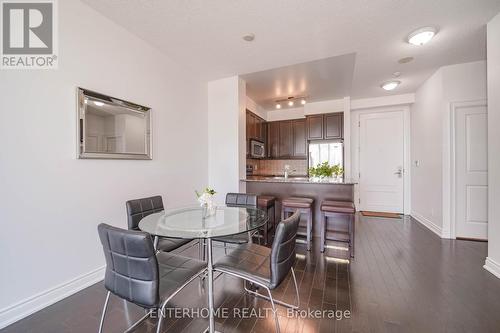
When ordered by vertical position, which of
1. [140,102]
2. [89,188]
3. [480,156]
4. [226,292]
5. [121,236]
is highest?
[140,102]

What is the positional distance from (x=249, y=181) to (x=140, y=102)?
2127 millimetres

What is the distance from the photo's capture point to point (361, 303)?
72.1 inches

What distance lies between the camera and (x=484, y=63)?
3252 mm

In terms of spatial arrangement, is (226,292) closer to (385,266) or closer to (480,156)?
(385,266)

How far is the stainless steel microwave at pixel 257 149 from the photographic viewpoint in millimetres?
5004

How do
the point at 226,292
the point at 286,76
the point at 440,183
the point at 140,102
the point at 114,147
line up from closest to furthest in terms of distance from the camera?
the point at 226,292 → the point at 114,147 → the point at 140,102 → the point at 440,183 → the point at 286,76

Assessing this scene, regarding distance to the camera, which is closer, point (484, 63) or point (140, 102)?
point (140, 102)

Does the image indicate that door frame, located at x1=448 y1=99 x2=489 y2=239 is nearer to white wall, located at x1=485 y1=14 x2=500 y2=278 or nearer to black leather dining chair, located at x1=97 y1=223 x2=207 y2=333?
white wall, located at x1=485 y1=14 x2=500 y2=278

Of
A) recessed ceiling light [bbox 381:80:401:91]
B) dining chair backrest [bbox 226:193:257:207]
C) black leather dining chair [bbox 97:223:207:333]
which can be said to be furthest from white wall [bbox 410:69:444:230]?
black leather dining chair [bbox 97:223:207:333]

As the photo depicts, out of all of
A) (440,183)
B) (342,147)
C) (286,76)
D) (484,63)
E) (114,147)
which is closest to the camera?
(114,147)

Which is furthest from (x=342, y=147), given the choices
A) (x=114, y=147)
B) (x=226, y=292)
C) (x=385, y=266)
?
(x=114, y=147)

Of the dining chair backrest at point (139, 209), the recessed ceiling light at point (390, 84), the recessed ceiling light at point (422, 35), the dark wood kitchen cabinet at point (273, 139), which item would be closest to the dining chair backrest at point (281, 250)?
the dining chair backrest at point (139, 209)

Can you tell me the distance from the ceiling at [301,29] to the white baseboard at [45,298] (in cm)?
270

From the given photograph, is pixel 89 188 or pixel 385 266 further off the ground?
pixel 89 188
